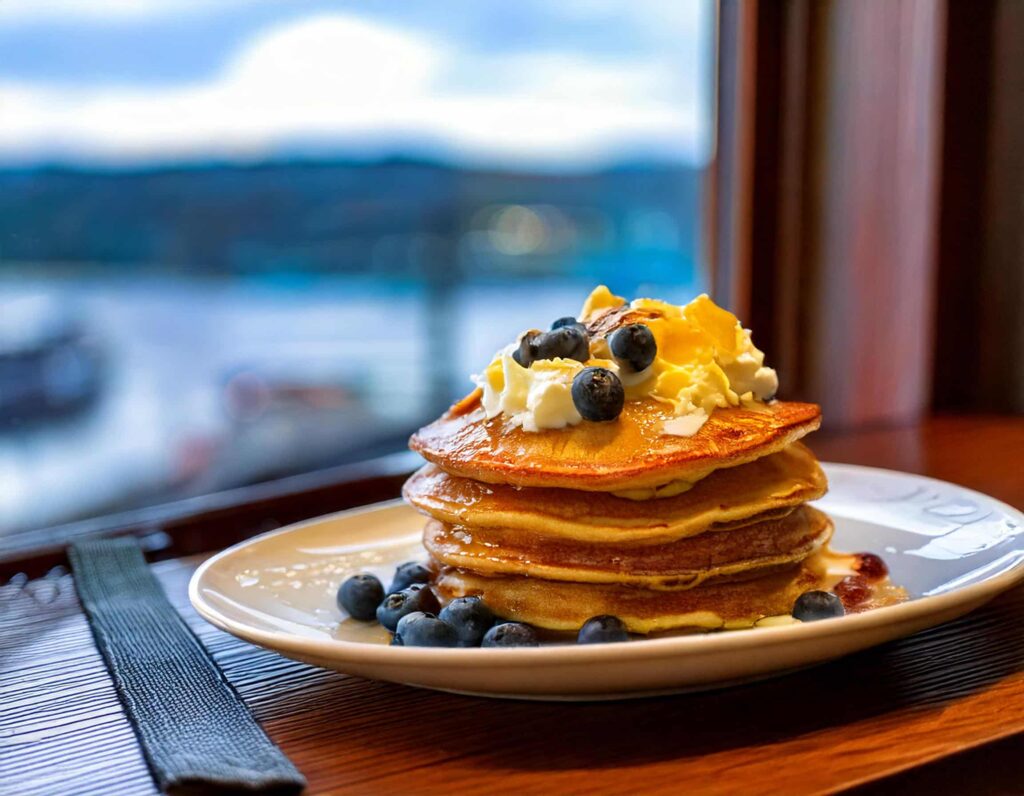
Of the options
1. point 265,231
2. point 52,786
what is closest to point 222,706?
point 52,786

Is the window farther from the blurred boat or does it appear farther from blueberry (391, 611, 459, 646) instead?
blueberry (391, 611, 459, 646)

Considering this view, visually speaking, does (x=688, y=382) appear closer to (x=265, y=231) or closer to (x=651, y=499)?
(x=651, y=499)

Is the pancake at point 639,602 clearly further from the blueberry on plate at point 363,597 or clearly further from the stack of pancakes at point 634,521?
the blueberry on plate at point 363,597

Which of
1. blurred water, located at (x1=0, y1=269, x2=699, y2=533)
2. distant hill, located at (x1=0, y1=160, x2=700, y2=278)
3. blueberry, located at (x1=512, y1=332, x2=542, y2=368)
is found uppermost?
distant hill, located at (x1=0, y1=160, x2=700, y2=278)

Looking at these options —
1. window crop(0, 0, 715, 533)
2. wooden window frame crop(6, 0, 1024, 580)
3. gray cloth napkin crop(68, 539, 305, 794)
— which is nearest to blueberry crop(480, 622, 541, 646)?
gray cloth napkin crop(68, 539, 305, 794)

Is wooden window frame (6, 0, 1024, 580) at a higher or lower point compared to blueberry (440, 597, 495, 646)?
higher

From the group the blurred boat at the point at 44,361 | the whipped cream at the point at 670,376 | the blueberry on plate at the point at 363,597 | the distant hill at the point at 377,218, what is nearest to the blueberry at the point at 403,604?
the blueberry on plate at the point at 363,597
